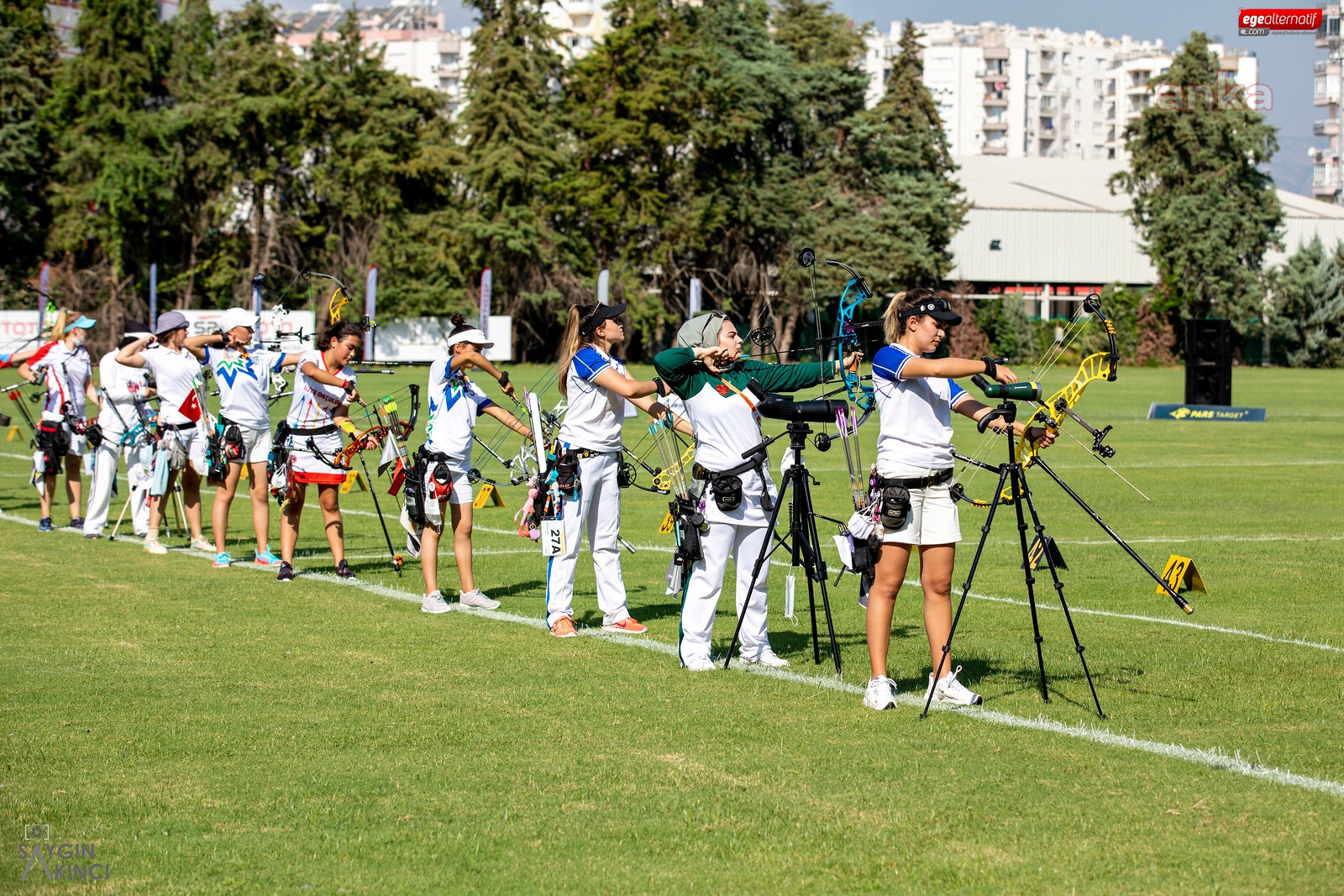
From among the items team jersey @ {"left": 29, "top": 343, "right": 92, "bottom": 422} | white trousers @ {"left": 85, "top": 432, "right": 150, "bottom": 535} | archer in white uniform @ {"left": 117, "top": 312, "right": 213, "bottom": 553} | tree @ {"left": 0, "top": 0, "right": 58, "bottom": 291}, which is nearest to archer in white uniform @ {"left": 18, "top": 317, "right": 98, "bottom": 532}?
team jersey @ {"left": 29, "top": 343, "right": 92, "bottom": 422}

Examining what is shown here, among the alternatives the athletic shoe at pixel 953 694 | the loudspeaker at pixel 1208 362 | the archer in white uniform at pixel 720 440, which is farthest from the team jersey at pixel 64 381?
the loudspeaker at pixel 1208 362

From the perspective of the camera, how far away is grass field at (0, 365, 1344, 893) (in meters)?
5.36

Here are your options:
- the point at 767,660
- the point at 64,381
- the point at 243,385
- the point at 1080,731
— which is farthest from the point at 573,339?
the point at 64,381

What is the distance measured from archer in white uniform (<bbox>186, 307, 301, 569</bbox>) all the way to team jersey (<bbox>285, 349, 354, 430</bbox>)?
2.63 ft

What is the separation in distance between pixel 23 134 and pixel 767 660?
225 ft

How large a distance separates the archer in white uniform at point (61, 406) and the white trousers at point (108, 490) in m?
0.60

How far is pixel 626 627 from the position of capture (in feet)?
32.8

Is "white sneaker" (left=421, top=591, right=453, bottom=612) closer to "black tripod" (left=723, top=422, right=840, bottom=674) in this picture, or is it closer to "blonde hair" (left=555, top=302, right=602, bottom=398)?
"blonde hair" (left=555, top=302, right=602, bottom=398)

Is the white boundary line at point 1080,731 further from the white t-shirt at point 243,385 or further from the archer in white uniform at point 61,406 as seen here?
the archer in white uniform at point 61,406

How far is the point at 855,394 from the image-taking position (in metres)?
8.53

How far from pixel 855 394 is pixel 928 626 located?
4.96 feet

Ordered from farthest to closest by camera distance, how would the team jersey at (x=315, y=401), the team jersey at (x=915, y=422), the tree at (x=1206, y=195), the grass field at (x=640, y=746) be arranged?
1. the tree at (x=1206, y=195)
2. the team jersey at (x=315, y=401)
3. the team jersey at (x=915, y=422)
4. the grass field at (x=640, y=746)

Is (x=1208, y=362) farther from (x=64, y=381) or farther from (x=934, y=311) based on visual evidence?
(x=934, y=311)

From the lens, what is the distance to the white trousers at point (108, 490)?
15008mm
